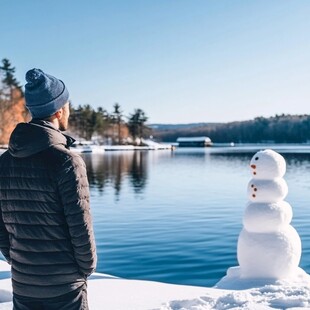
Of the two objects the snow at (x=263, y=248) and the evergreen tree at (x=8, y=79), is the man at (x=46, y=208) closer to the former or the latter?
the snow at (x=263, y=248)

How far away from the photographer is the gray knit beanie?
3.02 meters

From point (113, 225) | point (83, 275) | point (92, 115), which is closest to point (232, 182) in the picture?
point (113, 225)

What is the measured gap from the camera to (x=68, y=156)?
111 inches

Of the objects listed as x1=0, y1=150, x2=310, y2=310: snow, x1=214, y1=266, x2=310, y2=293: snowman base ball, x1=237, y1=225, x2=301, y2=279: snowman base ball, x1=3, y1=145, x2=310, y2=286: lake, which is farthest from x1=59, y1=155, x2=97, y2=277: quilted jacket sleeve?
x1=3, y1=145, x2=310, y2=286: lake

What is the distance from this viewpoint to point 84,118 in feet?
362

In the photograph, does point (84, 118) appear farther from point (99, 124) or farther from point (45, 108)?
point (45, 108)

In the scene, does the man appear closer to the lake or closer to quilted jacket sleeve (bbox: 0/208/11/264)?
quilted jacket sleeve (bbox: 0/208/11/264)

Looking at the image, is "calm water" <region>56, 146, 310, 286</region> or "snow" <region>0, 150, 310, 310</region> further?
"calm water" <region>56, 146, 310, 286</region>

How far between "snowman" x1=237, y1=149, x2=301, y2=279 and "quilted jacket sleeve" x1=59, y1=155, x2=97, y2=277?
6043 millimetres

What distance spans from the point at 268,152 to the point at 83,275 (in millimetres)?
6365

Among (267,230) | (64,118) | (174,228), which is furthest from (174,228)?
(64,118)

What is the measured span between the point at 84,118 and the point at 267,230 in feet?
343

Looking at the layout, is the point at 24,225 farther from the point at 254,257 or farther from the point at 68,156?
the point at 254,257

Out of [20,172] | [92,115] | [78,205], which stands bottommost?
[78,205]
